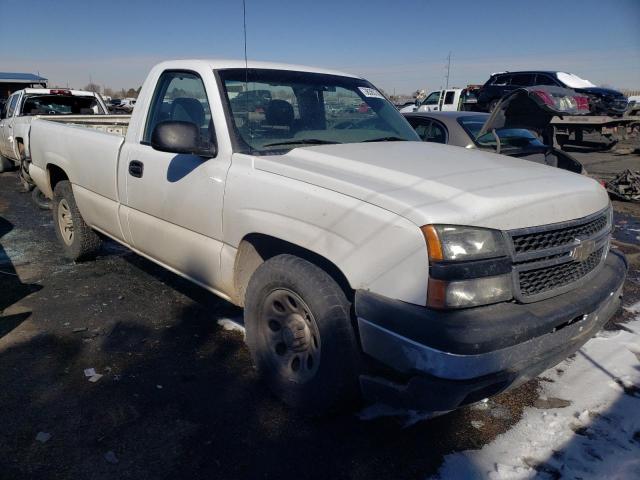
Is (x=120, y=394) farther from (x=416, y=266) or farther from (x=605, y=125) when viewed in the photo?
(x=605, y=125)

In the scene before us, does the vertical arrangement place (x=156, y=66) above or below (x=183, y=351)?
above

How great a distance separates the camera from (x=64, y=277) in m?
4.88

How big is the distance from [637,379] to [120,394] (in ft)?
10.5

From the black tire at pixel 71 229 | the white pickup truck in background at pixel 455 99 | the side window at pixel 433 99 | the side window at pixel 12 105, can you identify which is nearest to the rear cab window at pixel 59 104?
the side window at pixel 12 105

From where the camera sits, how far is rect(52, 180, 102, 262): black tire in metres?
5.03

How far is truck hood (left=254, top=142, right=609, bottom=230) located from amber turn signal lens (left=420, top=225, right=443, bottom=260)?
0.13ft

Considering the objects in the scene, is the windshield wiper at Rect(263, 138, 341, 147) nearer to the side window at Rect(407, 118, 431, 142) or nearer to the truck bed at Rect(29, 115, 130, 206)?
the truck bed at Rect(29, 115, 130, 206)

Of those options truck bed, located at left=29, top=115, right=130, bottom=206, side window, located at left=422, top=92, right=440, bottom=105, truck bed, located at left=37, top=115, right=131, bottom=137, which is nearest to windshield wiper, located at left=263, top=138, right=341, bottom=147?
truck bed, located at left=29, top=115, right=130, bottom=206

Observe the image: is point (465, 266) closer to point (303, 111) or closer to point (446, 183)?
point (446, 183)

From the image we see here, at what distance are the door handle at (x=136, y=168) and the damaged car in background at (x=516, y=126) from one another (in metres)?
2.95

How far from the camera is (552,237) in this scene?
240 centimetres

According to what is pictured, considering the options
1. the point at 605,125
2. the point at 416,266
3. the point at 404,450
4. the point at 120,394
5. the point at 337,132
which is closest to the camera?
the point at 416,266

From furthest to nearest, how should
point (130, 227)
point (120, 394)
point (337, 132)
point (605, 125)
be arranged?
point (605, 125)
point (130, 227)
point (337, 132)
point (120, 394)

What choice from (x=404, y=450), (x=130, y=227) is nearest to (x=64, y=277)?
(x=130, y=227)
